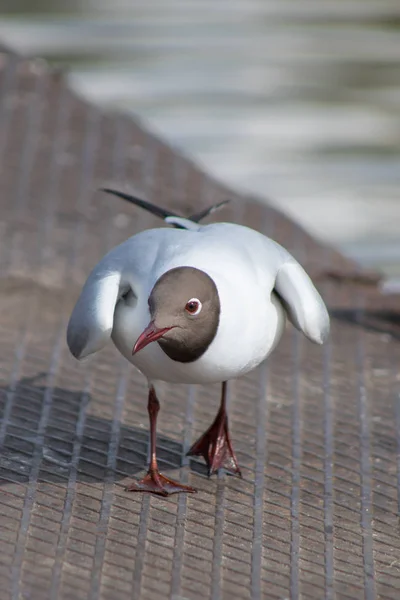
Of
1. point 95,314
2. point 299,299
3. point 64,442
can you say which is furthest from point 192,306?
point 64,442

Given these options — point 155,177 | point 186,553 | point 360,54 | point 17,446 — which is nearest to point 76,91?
point 155,177

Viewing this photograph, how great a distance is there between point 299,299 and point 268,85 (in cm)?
757

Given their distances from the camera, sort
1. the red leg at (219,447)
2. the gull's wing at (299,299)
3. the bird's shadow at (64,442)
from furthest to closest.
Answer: the red leg at (219,447) → the bird's shadow at (64,442) → the gull's wing at (299,299)

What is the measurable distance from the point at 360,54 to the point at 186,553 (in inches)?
361

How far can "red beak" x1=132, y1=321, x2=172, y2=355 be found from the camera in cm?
443

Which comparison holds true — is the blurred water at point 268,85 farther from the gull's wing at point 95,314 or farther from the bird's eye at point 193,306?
the bird's eye at point 193,306

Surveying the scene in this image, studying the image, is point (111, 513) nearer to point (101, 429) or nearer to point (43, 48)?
point (101, 429)

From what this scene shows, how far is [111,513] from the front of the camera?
4.77 metres

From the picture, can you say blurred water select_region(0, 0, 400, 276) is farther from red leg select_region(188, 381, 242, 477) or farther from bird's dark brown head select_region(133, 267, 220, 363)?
bird's dark brown head select_region(133, 267, 220, 363)

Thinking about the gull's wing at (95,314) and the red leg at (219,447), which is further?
the red leg at (219,447)

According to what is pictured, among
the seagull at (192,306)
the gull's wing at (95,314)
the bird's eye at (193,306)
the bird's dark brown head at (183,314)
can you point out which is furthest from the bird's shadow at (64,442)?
the bird's eye at (193,306)

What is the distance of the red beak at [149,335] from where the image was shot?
174 inches

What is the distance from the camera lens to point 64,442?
210 inches

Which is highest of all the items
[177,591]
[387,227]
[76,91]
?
[76,91]
